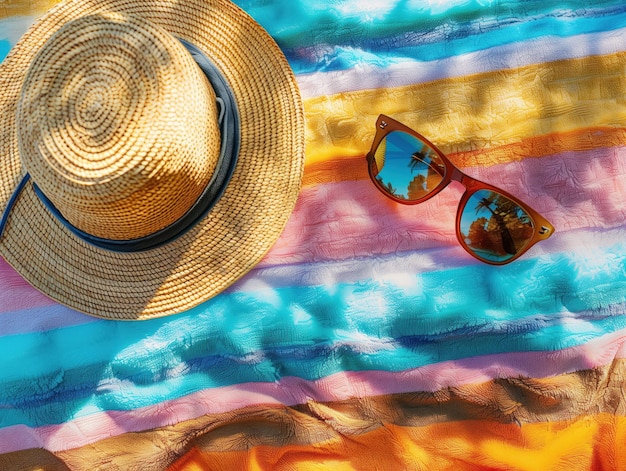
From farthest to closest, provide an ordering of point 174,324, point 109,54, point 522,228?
point 174,324 < point 522,228 < point 109,54

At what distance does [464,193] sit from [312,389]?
1.65 ft

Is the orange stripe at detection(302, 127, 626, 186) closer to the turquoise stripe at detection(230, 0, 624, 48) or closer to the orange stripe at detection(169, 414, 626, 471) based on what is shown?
the turquoise stripe at detection(230, 0, 624, 48)

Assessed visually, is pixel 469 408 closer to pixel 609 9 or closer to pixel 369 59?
pixel 369 59

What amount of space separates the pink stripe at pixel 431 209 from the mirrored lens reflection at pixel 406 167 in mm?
42

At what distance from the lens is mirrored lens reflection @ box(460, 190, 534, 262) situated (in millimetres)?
1013

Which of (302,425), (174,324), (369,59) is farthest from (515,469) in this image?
(369,59)

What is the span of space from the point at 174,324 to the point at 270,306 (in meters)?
0.20

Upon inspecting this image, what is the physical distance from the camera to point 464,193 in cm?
105

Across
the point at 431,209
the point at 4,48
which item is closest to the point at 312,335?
the point at 431,209

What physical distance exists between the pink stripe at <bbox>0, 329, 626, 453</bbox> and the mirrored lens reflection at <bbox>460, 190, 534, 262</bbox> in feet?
0.71

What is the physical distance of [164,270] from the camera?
1022mm

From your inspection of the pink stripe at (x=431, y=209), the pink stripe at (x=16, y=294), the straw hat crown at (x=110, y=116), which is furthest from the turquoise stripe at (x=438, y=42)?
the pink stripe at (x=16, y=294)

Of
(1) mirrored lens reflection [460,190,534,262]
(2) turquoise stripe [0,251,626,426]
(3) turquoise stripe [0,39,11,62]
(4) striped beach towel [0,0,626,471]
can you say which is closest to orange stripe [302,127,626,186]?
(4) striped beach towel [0,0,626,471]

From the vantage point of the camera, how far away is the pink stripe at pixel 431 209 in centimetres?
108
